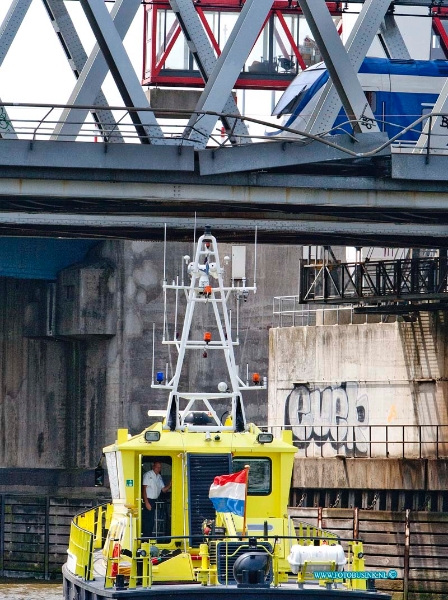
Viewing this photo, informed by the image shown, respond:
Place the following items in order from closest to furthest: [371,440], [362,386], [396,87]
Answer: [396,87]
[371,440]
[362,386]

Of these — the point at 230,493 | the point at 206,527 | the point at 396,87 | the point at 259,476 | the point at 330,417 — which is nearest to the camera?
the point at 230,493

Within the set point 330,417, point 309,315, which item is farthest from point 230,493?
point 309,315

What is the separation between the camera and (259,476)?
95.8ft

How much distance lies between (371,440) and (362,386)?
81.9 inches

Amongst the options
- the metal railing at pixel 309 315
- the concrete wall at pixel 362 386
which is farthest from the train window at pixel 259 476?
the metal railing at pixel 309 315

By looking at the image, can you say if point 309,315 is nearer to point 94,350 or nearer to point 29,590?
point 94,350

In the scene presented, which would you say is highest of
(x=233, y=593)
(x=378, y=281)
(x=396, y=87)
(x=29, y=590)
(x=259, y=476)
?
(x=396, y=87)

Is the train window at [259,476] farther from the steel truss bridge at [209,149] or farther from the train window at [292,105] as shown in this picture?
the train window at [292,105]

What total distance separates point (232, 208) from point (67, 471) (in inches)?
894

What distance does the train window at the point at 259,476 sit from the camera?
95.6ft

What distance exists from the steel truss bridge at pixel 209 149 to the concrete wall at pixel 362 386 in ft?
42.1

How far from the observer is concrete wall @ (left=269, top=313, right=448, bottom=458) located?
159 ft

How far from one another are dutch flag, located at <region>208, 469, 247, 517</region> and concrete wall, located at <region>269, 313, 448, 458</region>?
809 inches

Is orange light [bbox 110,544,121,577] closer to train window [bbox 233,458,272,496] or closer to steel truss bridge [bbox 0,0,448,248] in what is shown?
train window [bbox 233,458,272,496]
